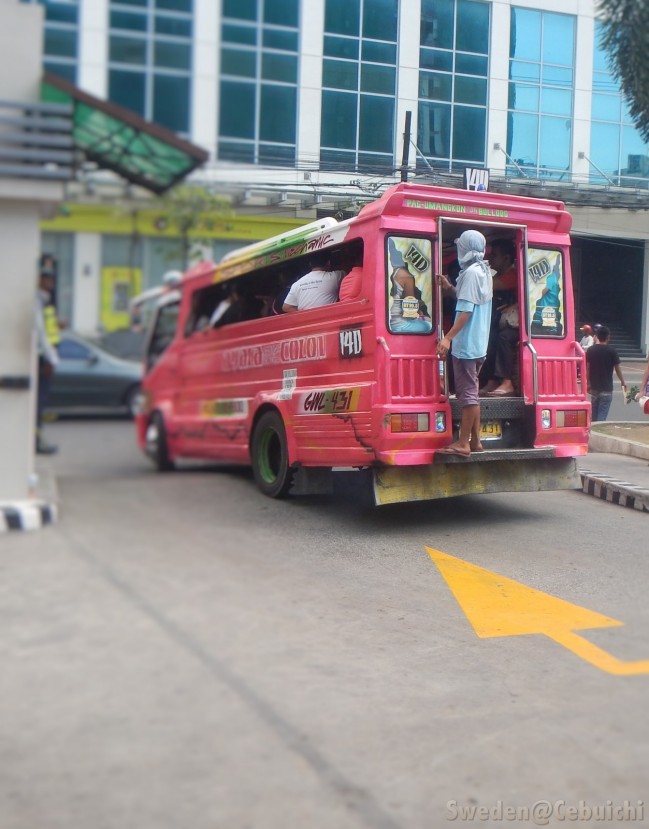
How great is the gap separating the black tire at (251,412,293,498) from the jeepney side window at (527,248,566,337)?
1.94 meters

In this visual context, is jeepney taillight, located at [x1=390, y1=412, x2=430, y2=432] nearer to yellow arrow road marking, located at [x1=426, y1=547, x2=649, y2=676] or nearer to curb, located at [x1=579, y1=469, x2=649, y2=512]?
A: yellow arrow road marking, located at [x1=426, y1=547, x2=649, y2=676]

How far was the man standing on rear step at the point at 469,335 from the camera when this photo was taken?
6133mm

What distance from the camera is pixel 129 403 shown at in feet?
6.72

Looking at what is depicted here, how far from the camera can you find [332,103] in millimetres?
2527

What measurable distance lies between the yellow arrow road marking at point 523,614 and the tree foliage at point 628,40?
232cm

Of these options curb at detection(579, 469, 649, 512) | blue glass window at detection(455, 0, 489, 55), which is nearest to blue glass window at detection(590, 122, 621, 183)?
blue glass window at detection(455, 0, 489, 55)

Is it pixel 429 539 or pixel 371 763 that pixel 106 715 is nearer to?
pixel 371 763

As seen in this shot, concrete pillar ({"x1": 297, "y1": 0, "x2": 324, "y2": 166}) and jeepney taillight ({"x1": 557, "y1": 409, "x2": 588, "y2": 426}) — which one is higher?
concrete pillar ({"x1": 297, "y1": 0, "x2": 324, "y2": 166})

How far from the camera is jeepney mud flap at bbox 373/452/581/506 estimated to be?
625cm

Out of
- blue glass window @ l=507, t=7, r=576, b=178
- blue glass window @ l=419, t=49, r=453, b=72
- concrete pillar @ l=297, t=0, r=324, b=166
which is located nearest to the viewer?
concrete pillar @ l=297, t=0, r=324, b=166

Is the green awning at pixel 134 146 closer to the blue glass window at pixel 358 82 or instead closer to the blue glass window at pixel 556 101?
the blue glass window at pixel 358 82

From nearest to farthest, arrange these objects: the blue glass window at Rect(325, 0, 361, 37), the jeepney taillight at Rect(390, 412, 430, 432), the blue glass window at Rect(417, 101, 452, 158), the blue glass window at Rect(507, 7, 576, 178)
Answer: the blue glass window at Rect(325, 0, 361, 37), the blue glass window at Rect(417, 101, 452, 158), the blue glass window at Rect(507, 7, 576, 178), the jeepney taillight at Rect(390, 412, 430, 432)

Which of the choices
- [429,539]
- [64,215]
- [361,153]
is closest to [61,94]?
[64,215]

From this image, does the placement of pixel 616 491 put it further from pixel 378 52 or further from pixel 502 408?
pixel 378 52
